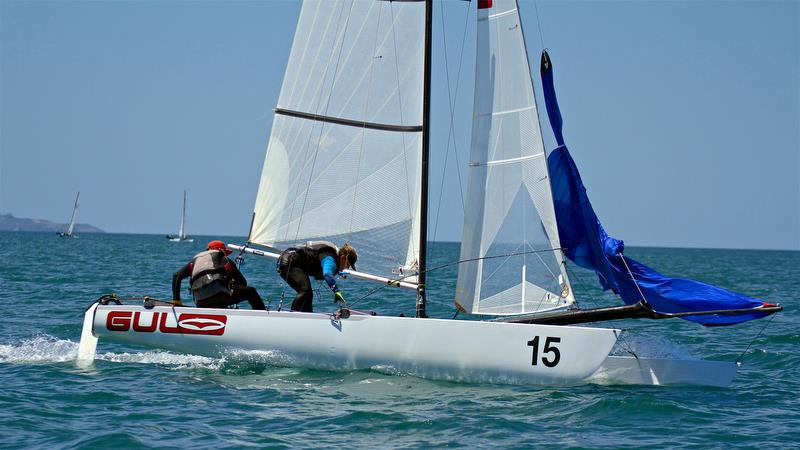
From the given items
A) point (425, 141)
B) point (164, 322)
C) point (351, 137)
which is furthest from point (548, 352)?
point (164, 322)

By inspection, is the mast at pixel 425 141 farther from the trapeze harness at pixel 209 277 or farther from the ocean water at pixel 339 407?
the trapeze harness at pixel 209 277

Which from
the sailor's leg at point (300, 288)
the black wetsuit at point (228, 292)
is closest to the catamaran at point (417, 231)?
the black wetsuit at point (228, 292)

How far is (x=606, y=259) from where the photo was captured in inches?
411

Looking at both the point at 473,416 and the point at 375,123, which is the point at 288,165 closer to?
the point at 375,123

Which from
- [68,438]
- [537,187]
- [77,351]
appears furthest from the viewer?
[77,351]

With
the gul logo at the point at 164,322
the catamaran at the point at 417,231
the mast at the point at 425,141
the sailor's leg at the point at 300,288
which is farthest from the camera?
the mast at the point at 425,141

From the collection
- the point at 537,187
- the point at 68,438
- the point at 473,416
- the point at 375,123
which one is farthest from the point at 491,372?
the point at 68,438

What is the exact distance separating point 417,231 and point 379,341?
1.58 metres

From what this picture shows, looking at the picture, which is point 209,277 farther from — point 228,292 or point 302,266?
point 302,266

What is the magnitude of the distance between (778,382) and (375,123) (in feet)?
17.5

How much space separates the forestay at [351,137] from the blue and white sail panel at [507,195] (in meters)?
0.71

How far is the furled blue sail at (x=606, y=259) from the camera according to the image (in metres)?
10.0

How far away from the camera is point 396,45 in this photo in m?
11.2

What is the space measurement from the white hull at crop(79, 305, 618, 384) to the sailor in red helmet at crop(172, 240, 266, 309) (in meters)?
0.27
